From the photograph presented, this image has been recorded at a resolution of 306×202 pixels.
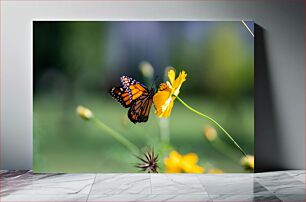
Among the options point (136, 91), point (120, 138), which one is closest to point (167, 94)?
point (136, 91)

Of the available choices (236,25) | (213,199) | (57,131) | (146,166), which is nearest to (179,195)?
(213,199)

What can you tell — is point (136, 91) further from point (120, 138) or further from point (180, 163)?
point (180, 163)

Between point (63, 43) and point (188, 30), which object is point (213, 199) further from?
point (63, 43)

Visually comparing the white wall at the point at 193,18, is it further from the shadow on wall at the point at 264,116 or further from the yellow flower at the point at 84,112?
the yellow flower at the point at 84,112

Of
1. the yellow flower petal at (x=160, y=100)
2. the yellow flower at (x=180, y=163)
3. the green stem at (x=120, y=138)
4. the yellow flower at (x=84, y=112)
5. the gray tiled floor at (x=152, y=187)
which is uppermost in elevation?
the yellow flower petal at (x=160, y=100)

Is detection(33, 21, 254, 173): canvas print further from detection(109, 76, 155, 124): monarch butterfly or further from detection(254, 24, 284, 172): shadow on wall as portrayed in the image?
detection(254, 24, 284, 172): shadow on wall

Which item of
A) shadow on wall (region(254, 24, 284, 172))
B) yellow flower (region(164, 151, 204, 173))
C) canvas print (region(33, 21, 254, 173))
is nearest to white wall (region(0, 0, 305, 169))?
shadow on wall (region(254, 24, 284, 172))

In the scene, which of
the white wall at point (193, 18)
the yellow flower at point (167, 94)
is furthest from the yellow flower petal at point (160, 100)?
the white wall at point (193, 18)
